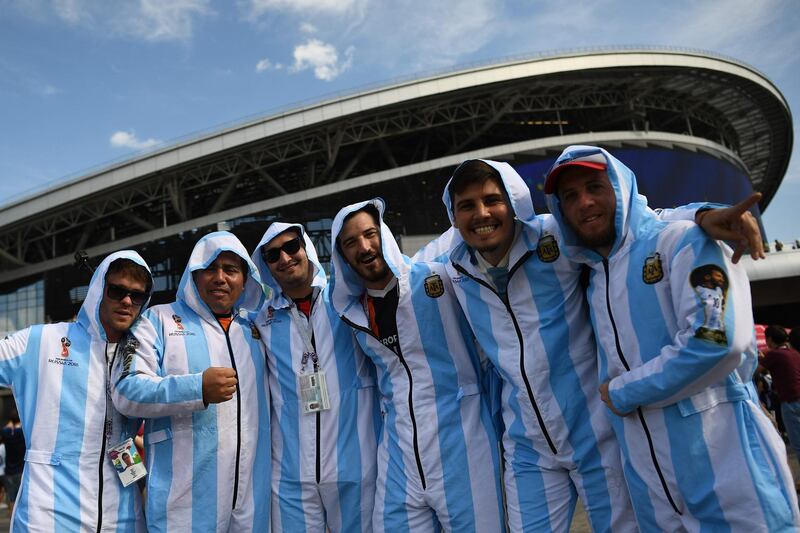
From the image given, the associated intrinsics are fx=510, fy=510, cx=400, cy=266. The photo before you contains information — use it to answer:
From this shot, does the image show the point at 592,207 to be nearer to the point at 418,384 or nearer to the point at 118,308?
the point at 418,384

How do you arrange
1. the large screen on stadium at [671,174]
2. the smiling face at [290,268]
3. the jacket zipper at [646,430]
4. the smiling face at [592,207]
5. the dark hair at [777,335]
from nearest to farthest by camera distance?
the jacket zipper at [646,430] → the smiling face at [592,207] → the smiling face at [290,268] → the dark hair at [777,335] → the large screen on stadium at [671,174]

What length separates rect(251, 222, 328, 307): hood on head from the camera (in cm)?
355

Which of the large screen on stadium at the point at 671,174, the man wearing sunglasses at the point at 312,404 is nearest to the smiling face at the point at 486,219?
the man wearing sunglasses at the point at 312,404

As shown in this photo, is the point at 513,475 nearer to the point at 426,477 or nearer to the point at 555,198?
the point at 426,477

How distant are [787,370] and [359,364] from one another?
20.4 feet

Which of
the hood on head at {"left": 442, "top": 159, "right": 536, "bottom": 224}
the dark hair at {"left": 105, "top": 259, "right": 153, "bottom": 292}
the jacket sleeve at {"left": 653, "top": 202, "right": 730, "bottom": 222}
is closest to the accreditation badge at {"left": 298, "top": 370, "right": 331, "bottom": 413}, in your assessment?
the dark hair at {"left": 105, "top": 259, "right": 153, "bottom": 292}

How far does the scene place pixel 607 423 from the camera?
8.76 ft

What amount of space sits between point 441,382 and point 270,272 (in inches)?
60.3

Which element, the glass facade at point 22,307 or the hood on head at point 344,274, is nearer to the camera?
the hood on head at point 344,274

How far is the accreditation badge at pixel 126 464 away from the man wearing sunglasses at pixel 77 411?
0.19 ft

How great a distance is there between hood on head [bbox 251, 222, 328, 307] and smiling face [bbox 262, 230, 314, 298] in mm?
36

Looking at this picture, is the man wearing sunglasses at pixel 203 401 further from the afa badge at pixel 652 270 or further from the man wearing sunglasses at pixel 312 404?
the afa badge at pixel 652 270

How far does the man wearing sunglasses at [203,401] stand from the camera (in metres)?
2.95

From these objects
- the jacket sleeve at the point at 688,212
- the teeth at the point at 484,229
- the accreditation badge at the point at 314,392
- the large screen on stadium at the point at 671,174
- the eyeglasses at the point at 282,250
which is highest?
the large screen on stadium at the point at 671,174
